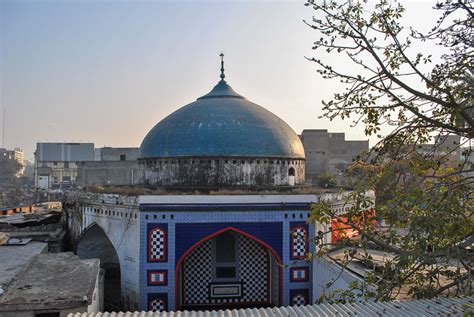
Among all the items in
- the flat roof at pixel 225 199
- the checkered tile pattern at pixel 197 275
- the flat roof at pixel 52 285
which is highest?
the flat roof at pixel 225 199

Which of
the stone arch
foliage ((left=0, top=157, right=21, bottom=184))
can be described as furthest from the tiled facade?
foliage ((left=0, top=157, right=21, bottom=184))

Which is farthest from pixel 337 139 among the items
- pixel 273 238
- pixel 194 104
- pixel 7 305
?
pixel 7 305

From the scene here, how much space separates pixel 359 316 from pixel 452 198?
6.00 ft

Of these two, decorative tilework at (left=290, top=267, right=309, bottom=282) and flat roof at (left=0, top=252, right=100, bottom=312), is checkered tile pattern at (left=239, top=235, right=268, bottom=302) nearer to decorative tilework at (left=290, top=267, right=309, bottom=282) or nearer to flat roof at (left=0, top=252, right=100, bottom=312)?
decorative tilework at (left=290, top=267, right=309, bottom=282)

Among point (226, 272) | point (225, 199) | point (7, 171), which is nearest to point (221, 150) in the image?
point (225, 199)

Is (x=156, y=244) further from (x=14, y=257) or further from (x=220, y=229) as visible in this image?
(x=14, y=257)

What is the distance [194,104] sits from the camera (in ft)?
56.8

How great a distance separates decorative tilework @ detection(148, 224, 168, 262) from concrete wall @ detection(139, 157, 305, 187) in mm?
3453

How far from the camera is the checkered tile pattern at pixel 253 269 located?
496 inches

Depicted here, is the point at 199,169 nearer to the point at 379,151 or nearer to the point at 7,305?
the point at 7,305

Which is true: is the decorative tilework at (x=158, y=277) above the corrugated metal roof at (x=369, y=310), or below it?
below

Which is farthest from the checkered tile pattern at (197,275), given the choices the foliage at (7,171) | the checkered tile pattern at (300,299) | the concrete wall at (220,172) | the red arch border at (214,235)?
the foliage at (7,171)

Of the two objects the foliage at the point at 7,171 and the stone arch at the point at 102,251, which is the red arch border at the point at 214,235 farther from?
the foliage at the point at 7,171

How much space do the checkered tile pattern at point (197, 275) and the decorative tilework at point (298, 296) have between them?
236 cm
